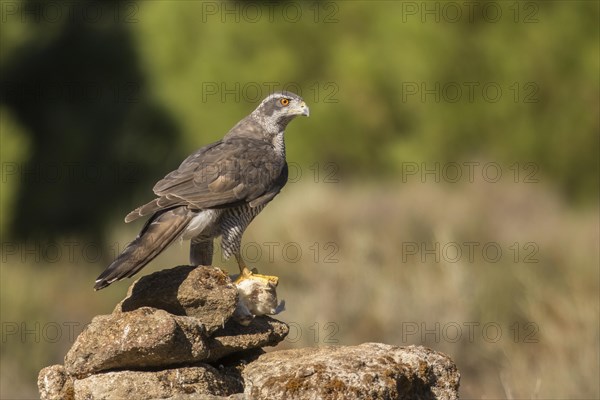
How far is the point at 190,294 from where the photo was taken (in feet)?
19.8

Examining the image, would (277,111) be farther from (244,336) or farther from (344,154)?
(344,154)

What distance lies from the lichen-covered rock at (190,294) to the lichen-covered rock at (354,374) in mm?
378

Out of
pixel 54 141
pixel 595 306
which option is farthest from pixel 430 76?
pixel 595 306

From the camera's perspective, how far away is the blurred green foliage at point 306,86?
69.2 feet

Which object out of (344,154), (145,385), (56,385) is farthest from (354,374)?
(344,154)

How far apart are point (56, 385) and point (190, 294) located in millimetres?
887

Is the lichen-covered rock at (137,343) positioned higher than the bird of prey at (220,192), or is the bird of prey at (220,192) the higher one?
the bird of prey at (220,192)

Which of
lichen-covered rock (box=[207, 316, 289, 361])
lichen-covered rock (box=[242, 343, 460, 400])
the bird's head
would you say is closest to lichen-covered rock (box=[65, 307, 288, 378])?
lichen-covered rock (box=[207, 316, 289, 361])

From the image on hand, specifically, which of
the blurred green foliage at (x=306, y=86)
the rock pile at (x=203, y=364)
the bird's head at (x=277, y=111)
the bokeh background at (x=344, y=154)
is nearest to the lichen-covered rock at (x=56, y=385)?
the rock pile at (x=203, y=364)

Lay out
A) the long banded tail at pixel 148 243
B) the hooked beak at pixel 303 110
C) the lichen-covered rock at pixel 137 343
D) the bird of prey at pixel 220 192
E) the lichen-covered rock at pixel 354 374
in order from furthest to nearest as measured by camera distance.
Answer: the hooked beak at pixel 303 110 < the bird of prey at pixel 220 192 < the long banded tail at pixel 148 243 < the lichen-covered rock at pixel 137 343 < the lichen-covered rock at pixel 354 374

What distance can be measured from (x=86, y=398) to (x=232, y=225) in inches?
82.8

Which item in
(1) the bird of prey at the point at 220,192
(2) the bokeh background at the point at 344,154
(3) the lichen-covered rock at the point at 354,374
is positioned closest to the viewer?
(3) the lichen-covered rock at the point at 354,374

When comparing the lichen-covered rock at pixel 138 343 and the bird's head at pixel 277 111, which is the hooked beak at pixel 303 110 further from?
the lichen-covered rock at pixel 138 343

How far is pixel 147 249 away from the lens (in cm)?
653
